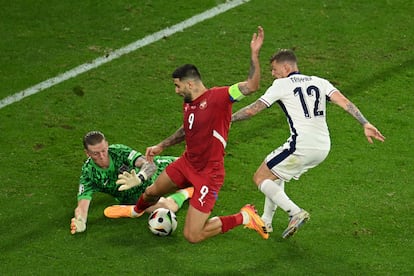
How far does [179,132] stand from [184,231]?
0.97m

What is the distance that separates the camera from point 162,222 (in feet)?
34.6

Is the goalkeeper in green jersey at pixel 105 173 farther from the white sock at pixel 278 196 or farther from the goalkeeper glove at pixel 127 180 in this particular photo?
the white sock at pixel 278 196

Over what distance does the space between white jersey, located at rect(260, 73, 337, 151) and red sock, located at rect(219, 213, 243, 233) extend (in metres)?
0.87

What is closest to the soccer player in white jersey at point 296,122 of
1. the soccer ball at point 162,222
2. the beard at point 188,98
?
the beard at point 188,98

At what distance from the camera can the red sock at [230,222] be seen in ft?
33.6

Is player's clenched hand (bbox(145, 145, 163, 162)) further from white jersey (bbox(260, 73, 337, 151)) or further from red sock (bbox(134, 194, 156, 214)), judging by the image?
white jersey (bbox(260, 73, 337, 151))

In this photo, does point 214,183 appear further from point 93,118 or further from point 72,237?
point 93,118

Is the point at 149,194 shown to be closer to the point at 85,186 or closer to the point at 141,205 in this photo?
the point at 141,205

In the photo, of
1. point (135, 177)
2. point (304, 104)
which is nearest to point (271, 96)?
point (304, 104)

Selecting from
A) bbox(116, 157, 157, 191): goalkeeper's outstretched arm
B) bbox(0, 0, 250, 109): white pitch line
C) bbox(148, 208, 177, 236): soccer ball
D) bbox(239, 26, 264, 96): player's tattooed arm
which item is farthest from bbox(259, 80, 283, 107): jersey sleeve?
bbox(0, 0, 250, 109): white pitch line

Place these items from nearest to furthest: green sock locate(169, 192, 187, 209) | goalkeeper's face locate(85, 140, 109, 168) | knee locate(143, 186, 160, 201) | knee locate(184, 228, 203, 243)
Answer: knee locate(184, 228, 203, 243) → knee locate(143, 186, 160, 201) → goalkeeper's face locate(85, 140, 109, 168) → green sock locate(169, 192, 187, 209)

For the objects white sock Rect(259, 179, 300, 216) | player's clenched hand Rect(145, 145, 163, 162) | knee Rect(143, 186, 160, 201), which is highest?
player's clenched hand Rect(145, 145, 163, 162)

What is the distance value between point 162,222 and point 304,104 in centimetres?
185

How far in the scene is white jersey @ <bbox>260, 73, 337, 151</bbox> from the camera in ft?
33.4
